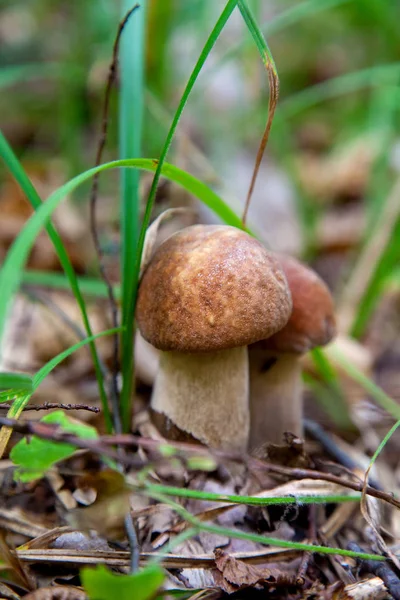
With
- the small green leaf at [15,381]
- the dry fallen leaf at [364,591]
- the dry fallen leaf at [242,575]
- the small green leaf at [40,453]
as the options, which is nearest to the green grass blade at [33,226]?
the small green leaf at [15,381]

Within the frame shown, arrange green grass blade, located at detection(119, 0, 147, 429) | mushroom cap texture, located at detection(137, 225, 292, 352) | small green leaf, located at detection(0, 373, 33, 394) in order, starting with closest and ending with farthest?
small green leaf, located at detection(0, 373, 33, 394)
mushroom cap texture, located at detection(137, 225, 292, 352)
green grass blade, located at detection(119, 0, 147, 429)

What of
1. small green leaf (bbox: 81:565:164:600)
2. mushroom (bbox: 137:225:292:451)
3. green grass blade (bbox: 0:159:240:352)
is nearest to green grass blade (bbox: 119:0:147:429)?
mushroom (bbox: 137:225:292:451)

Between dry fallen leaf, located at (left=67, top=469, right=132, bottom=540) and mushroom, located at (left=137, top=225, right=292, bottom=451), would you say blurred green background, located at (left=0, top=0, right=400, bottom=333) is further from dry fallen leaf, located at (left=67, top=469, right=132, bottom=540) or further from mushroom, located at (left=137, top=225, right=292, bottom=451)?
dry fallen leaf, located at (left=67, top=469, right=132, bottom=540)

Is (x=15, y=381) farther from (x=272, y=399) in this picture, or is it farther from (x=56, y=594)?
(x=272, y=399)

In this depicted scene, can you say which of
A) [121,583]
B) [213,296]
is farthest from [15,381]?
[213,296]

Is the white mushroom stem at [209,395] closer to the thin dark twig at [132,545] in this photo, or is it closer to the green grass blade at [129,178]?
the green grass blade at [129,178]

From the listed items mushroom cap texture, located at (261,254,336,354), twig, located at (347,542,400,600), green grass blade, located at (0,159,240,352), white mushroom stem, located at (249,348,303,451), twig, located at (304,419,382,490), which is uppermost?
green grass blade, located at (0,159,240,352)
